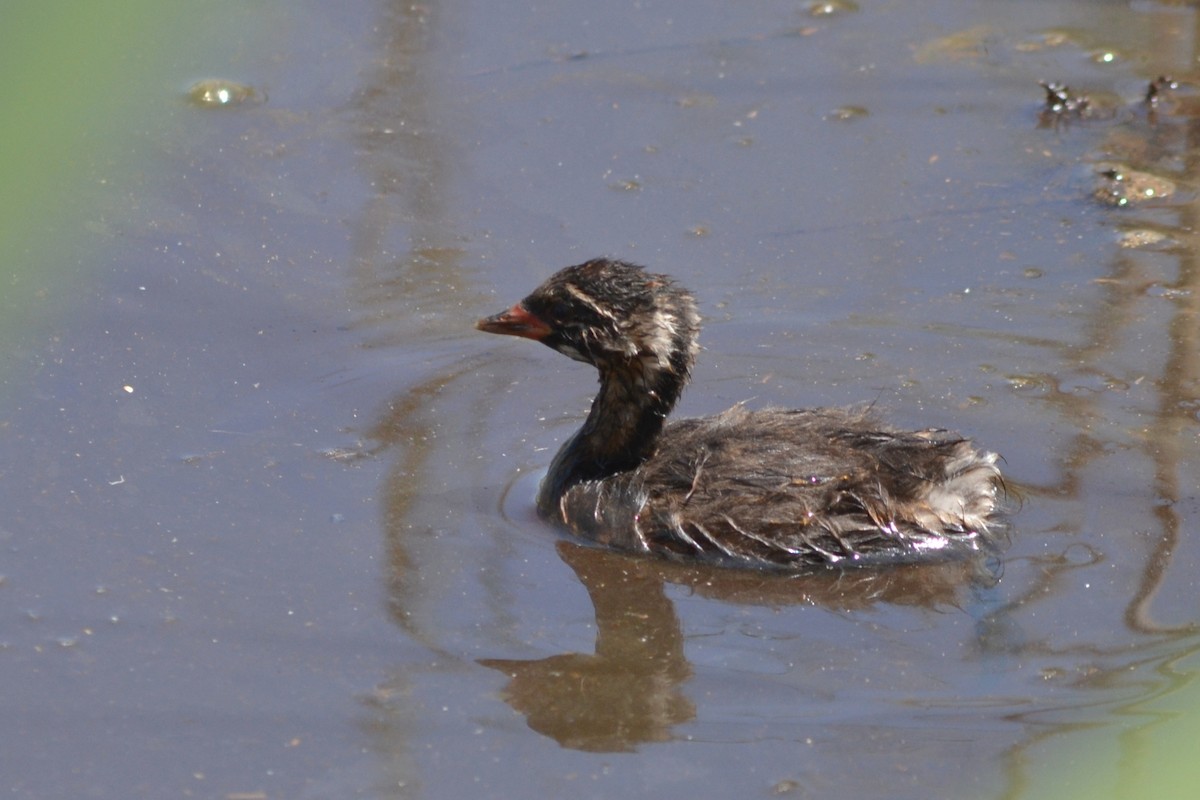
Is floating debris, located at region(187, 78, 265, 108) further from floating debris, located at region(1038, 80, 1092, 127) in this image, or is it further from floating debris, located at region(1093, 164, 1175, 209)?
floating debris, located at region(1093, 164, 1175, 209)

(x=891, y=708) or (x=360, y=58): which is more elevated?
(x=360, y=58)

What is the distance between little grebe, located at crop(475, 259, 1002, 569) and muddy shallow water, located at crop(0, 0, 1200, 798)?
0.49 ft

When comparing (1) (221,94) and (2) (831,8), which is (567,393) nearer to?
(1) (221,94)

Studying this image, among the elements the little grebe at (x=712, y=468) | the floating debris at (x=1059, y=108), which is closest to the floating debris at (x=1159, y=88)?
the floating debris at (x=1059, y=108)

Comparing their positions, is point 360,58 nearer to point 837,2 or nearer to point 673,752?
point 837,2

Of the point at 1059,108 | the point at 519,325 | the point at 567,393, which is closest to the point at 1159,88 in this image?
the point at 1059,108

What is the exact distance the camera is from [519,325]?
6344 millimetres

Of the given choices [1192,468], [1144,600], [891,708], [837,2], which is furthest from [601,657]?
[837,2]

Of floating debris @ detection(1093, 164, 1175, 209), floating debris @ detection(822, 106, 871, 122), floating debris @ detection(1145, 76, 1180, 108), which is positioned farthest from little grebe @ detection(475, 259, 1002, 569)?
floating debris @ detection(1145, 76, 1180, 108)

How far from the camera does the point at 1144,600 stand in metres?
5.48

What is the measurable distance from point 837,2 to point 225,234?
4186 millimetres

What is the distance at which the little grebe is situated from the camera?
19.3 feet

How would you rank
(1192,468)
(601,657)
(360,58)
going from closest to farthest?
(601,657) → (1192,468) → (360,58)

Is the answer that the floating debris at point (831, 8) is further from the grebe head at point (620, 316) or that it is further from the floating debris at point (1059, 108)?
the grebe head at point (620, 316)
